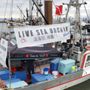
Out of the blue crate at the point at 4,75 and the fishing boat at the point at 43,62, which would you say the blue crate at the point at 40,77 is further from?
the blue crate at the point at 4,75

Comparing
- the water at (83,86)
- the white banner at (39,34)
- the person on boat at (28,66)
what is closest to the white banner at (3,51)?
the white banner at (39,34)

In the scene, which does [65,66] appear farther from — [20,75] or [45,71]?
[20,75]

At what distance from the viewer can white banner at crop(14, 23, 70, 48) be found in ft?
23.1

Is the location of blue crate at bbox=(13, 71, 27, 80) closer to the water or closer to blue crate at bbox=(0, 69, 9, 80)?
blue crate at bbox=(0, 69, 9, 80)

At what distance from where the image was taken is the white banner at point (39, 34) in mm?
7035

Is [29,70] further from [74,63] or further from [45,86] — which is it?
[74,63]

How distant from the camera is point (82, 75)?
9.08 metres

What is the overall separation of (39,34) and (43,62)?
1865 mm

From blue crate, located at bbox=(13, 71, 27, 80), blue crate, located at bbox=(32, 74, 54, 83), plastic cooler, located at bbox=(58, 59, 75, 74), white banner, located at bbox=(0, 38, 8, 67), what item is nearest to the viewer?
white banner, located at bbox=(0, 38, 8, 67)

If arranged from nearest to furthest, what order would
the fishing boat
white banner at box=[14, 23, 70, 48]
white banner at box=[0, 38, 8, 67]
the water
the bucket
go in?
white banner at box=[0, 38, 8, 67], white banner at box=[14, 23, 70, 48], the fishing boat, the bucket, the water

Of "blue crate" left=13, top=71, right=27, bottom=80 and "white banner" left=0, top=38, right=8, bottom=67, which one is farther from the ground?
"white banner" left=0, top=38, right=8, bottom=67

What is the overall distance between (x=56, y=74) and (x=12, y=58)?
1.85m

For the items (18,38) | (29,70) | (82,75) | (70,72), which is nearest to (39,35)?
(18,38)

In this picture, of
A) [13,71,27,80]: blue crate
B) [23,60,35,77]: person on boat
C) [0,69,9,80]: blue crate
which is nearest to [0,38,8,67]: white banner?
[0,69,9,80]: blue crate
